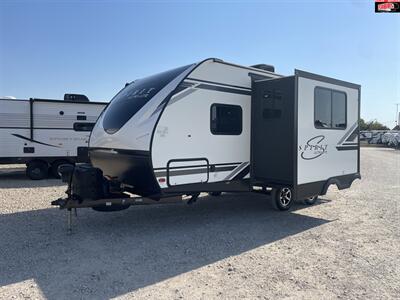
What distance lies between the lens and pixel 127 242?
5.86 meters

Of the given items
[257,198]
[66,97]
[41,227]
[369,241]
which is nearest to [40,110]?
[66,97]

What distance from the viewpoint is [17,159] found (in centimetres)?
1273

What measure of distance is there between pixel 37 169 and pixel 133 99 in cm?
785

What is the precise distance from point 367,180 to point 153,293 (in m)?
11.6

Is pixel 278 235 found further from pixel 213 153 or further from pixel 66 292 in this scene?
pixel 66 292

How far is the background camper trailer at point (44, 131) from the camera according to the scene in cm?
1252

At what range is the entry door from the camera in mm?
7306

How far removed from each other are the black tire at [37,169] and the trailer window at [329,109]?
31.7 feet

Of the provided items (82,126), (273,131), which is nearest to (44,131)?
(82,126)

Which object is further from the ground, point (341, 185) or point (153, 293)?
point (341, 185)

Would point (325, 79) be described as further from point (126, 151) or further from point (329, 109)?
point (126, 151)

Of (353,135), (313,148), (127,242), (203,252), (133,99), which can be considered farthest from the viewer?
(353,135)

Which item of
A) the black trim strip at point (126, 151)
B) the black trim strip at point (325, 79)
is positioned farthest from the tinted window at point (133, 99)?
the black trim strip at point (325, 79)

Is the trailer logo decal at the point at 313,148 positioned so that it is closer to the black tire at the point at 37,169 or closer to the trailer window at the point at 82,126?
the trailer window at the point at 82,126
